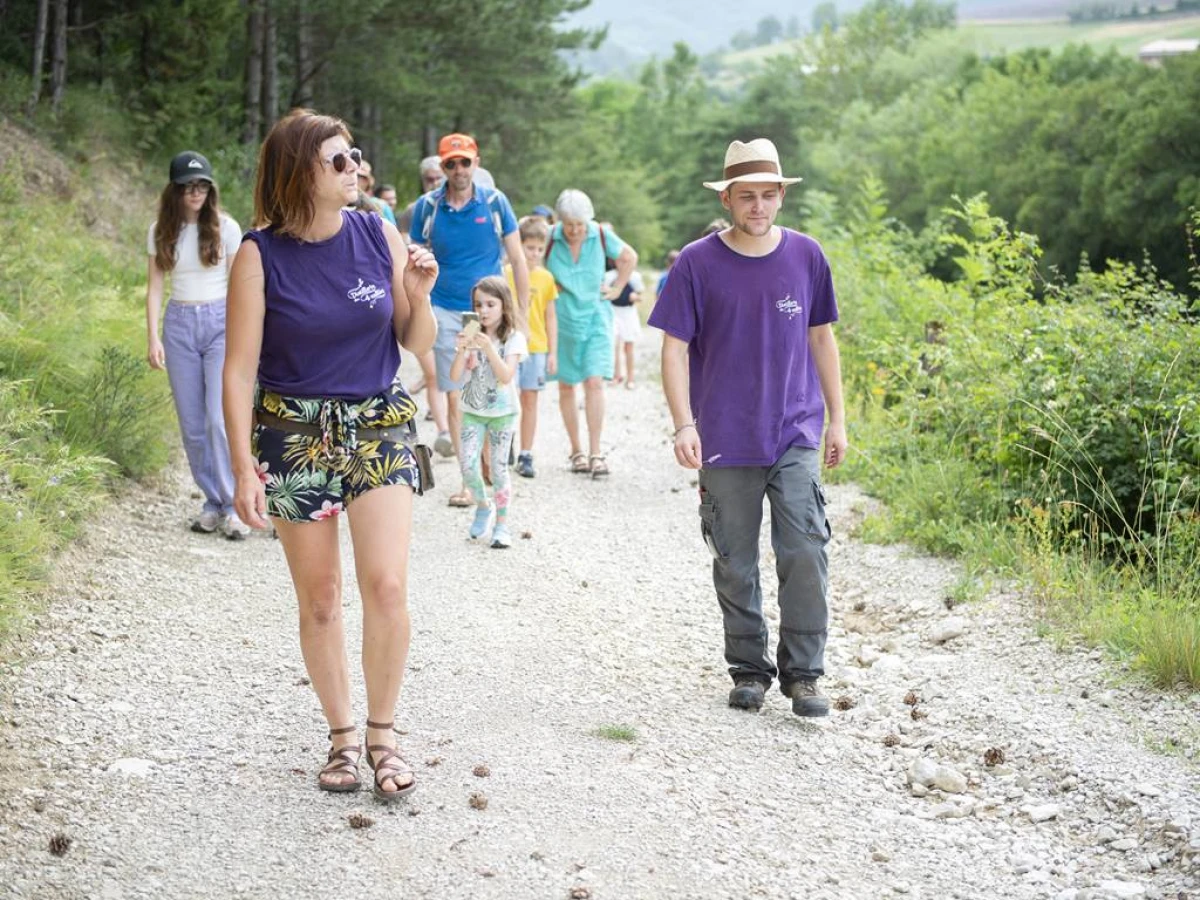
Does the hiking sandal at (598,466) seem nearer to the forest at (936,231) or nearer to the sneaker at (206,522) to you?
the forest at (936,231)

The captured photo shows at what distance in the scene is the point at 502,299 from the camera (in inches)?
342

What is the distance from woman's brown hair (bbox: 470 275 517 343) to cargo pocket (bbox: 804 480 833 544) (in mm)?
3436

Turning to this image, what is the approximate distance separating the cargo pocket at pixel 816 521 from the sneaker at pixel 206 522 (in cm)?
434

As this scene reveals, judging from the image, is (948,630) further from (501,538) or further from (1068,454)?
(501,538)

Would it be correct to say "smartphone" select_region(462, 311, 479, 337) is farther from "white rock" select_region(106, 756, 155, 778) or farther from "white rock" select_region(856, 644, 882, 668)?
"white rock" select_region(106, 756, 155, 778)

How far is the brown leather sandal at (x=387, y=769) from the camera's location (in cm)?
479

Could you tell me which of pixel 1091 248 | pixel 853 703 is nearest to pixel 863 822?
pixel 853 703

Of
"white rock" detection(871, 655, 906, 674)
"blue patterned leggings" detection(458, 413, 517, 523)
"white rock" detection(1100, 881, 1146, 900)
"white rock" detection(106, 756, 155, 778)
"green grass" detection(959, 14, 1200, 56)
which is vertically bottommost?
"white rock" detection(871, 655, 906, 674)

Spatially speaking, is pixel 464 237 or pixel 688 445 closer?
pixel 688 445

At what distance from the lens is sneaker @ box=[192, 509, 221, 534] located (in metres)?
8.68

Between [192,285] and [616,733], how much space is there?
4111mm

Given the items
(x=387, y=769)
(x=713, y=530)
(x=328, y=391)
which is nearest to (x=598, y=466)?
(x=713, y=530)

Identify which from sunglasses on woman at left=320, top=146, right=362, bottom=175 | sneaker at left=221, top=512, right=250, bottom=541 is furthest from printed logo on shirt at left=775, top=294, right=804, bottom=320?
sneaker at left=221, top=512, right=250, bottom=541

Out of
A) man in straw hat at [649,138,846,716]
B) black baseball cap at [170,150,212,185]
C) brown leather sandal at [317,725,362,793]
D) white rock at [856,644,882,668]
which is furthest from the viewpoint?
black baseball cap at [170,150,212,185]
